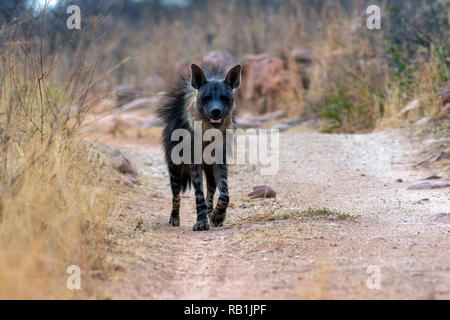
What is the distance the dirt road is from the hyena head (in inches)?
41.1

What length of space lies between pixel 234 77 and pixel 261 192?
5.58ft

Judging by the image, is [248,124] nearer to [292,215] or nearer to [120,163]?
[120,163]

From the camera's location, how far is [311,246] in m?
4.47

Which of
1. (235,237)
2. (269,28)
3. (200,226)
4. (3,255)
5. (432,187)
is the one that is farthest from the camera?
(269,28)

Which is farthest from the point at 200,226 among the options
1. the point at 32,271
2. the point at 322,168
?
the point at 322,168

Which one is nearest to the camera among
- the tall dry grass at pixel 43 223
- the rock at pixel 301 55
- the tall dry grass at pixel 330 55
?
the tall dry grass at pixel 43 223

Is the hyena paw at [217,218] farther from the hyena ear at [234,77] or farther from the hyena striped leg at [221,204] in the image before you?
the hyena ear at [234,77]

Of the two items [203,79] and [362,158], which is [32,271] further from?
[362,158]

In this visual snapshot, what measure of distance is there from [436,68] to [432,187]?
3.66 m

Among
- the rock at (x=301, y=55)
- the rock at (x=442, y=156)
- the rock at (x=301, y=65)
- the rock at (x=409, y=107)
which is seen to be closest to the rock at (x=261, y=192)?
the rock at (x=442, y=156)

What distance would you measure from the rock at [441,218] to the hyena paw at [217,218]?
1967 millimetres

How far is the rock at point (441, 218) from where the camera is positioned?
5228 mm

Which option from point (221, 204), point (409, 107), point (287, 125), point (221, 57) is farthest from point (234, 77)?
point (221, 57)

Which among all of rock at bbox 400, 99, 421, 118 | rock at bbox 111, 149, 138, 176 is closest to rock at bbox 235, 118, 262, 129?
rock at bbox 400, 99, 421, 118
